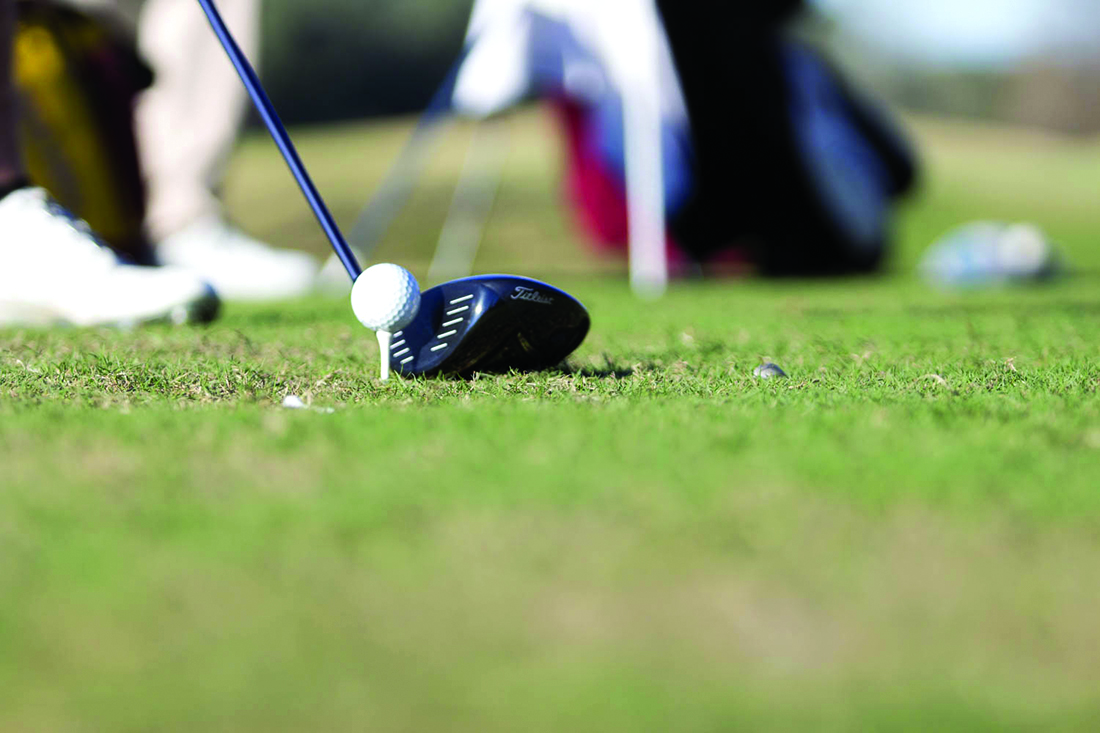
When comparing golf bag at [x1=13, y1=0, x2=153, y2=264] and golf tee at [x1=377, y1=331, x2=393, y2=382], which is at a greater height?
golf tee at [x1=377, y1=331, x2=393, y2=382]

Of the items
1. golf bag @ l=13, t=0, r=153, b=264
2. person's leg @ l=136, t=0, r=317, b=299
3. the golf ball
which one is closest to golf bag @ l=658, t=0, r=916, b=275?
person's leg @ l=136, t=0, r=317, b=299

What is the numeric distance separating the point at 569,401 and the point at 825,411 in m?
0.41

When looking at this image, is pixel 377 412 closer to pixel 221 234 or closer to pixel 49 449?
pixel 49 449

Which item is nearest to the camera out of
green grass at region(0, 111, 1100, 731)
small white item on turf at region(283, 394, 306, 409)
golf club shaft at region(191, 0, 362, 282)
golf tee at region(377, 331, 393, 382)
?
green grass at region(0, 111, 1100, 731)

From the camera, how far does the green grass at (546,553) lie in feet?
2.70

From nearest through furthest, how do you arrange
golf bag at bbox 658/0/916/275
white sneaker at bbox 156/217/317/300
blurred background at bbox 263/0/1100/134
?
white sneaker at bbox 156/217/317/300 < golf bag at bbox 658/0/916/275 < blurred background at bbox 263/0/1100/134

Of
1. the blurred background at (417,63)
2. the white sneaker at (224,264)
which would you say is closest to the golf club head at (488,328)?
the white sneaker at (224,264)

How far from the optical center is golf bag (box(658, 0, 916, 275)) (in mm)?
6664

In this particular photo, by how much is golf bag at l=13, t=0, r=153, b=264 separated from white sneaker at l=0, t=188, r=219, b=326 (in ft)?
6.63

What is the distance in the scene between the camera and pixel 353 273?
88.4 inches

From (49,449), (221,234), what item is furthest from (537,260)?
(49,449)

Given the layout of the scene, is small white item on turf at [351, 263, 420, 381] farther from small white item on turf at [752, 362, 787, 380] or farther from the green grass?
small white item on turf at [752, 362, 787, 380]

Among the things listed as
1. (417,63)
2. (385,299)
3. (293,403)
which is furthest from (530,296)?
(417,63)

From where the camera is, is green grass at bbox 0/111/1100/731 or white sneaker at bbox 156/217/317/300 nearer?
green grass at bbox 0/111/1100/731
